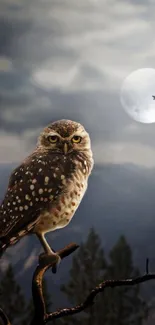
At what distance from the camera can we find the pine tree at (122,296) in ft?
5.09

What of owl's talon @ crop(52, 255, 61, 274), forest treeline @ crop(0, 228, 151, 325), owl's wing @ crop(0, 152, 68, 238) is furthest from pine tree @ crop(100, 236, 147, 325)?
owl's wing @ crop(0, 152, 68, 238)

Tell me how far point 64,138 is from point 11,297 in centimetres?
51

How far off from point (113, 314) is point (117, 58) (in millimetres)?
773

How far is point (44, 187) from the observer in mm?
1351

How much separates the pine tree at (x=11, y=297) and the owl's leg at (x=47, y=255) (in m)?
0.16

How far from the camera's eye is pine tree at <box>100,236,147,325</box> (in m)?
1.55

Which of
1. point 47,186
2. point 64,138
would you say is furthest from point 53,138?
point 47,186

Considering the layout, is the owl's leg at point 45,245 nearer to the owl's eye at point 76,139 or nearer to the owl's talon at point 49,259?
the owl's talon at point 49,259

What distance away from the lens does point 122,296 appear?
1.57 meters

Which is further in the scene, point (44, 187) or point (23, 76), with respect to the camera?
point (23, 76)

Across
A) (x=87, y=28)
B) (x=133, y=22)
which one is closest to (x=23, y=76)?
(x=87, y=28)

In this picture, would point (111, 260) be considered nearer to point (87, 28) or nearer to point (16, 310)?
point (16, 310)

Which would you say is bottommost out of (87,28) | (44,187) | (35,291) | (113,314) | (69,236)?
(113,314)

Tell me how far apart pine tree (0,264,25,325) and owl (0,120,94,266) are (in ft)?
0.61
